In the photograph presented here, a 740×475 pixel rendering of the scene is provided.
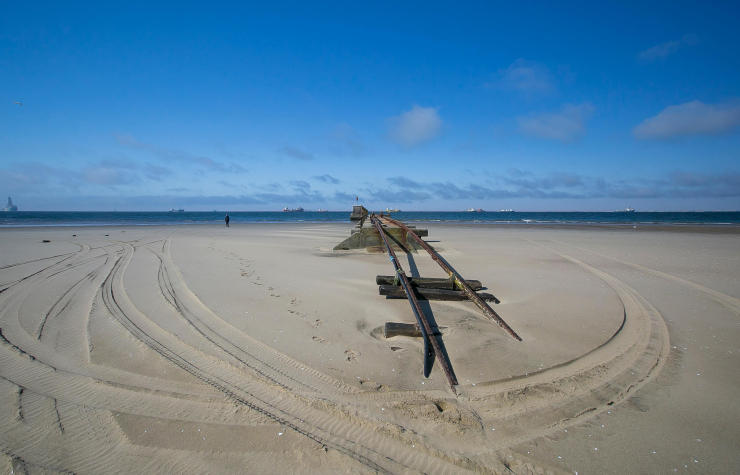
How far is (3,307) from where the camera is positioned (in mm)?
4984

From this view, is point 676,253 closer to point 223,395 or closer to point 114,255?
point 223,395

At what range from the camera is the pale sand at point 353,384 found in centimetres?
208

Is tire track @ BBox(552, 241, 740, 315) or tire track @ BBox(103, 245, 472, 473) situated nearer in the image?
tire track @ BBox(103, 245, 472, 473)

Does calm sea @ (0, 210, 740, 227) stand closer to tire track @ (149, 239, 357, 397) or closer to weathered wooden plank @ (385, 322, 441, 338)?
tire track @ (149, 239, 357, 397)

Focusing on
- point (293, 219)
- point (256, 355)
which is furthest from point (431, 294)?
point (293, 219)

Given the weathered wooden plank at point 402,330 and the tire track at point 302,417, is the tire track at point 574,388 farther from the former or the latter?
the weathered wooden plank at point 402,330

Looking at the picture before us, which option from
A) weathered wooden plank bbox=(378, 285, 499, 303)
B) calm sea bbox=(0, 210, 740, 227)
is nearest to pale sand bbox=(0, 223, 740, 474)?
weathered wooden plank bbox=(378, 285, 499, 303)

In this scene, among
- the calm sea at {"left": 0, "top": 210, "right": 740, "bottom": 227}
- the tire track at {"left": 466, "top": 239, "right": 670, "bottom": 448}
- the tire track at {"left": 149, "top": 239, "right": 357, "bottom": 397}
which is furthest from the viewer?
the calm sea at {"left": 0, "top": 210, "right": 740, "bottom": 227}

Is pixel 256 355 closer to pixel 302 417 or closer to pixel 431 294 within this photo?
pixel 302 417

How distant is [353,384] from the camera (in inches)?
113

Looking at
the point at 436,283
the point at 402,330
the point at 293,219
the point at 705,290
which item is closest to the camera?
the point at 402,330

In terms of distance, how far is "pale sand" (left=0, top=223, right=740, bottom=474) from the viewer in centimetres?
208

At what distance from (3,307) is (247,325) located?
4201mm

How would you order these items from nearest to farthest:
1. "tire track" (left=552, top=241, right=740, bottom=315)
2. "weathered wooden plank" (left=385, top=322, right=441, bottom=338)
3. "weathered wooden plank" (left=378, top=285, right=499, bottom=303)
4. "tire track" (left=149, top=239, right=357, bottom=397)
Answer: "tire track" (left=149, top=239, right=357, bottom=397) < "weathered wooden plank" (left=385, top=322, right=441, bottom=338) < "weathered wooden plank" (left=378, top=285, right=499, bottom=303) < "tire track" (left=552, top=241, right=740, bottom=315)
